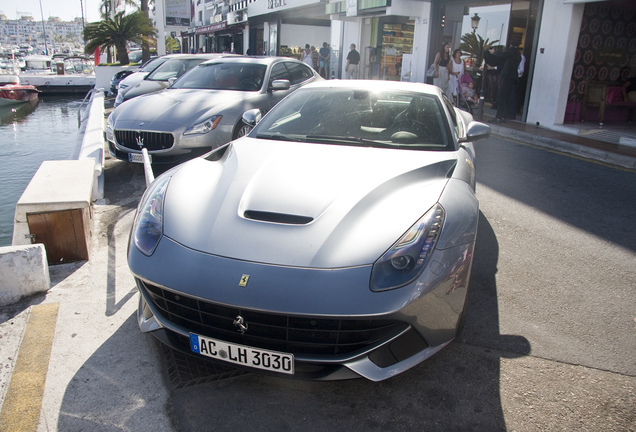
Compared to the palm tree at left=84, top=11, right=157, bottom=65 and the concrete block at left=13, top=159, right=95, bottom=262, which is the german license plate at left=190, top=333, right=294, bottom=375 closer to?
the concrete block at left=13, top=159, right=95, bottom=262

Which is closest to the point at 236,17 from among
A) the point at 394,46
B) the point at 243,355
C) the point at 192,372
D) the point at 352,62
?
the point at 394,46

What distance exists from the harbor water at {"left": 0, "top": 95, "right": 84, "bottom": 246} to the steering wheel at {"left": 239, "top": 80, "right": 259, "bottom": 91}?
3404 mm

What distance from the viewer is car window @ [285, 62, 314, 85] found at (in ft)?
26.5

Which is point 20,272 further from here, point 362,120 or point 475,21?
point 475,21

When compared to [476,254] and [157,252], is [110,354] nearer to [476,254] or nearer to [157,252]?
[157,252]

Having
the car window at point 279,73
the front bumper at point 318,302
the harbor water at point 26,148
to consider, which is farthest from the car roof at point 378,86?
the harbor water at point 26,148

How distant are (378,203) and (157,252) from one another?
1.11 meters

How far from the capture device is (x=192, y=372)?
8.18 feet

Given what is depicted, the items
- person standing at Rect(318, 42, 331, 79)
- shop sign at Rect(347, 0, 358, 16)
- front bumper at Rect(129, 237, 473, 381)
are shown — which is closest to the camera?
front bumper at Rect(129, 237, 473, 381)

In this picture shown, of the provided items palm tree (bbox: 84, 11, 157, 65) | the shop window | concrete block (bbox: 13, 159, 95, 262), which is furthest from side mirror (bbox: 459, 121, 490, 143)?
palm tree (bbox: 84, 11, 157, 65)

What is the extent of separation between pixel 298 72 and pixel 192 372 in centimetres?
665

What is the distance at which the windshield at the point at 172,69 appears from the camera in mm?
11312

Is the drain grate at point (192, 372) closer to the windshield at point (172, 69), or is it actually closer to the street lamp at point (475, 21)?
the windshield at point (172, 69)

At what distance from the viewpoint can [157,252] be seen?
235cm
